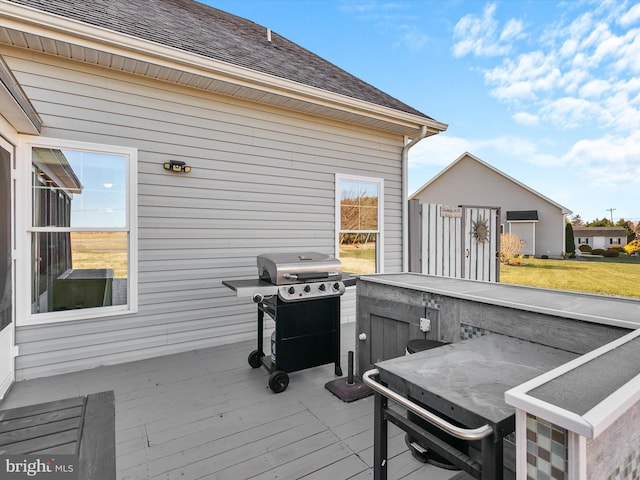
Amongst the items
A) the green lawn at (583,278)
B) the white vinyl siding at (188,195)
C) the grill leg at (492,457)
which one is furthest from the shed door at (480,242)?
the grill leg at (492,457)

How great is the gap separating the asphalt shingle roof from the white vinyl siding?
0.49 metres

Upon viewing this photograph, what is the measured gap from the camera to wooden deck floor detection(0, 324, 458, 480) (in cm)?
201

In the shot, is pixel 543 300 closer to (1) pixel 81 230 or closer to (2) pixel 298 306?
(2) pixel 298 306

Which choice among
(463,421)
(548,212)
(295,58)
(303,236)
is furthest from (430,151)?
(463,421)

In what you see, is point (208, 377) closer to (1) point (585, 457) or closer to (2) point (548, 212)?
(1) point (585, 457)

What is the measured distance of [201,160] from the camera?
4.08 m

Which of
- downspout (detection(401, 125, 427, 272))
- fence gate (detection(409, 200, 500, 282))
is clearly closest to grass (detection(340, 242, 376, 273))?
downspout (detection(401, 125, 427, 272))

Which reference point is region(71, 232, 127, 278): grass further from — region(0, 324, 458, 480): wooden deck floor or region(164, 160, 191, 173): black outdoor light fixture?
region(0, 324, 458, 480): wooden deck floor

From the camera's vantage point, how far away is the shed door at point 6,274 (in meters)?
2.63

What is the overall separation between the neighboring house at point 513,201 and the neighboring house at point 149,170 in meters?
13.9

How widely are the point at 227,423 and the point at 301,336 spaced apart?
95 centimetres

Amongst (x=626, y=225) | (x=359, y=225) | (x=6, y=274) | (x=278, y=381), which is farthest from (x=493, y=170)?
(x=626, y=225)

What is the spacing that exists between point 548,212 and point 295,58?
1627 centimetres

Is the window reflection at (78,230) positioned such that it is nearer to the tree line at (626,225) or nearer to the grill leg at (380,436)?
the grill leg at (380,436)
